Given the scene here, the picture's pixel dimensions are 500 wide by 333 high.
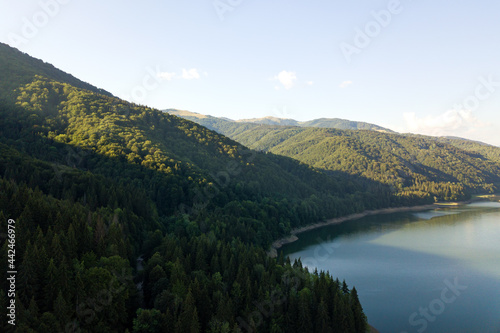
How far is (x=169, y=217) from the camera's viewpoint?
9575cm

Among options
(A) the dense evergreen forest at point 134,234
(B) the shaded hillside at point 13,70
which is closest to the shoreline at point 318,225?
(A) the dense evergreen forest at point 134,234

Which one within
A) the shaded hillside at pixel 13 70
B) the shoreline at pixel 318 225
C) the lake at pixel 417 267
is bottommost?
the lake at pixel 417 267

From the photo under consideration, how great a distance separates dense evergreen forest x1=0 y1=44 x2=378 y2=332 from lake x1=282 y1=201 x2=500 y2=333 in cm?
942

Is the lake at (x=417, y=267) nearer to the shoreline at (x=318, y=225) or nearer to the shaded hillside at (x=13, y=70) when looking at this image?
the shoreline at (x=318, y=225)

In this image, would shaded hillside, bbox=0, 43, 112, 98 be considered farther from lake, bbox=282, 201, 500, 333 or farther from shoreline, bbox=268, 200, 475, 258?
lake, bbox=282, 201, 500, 333

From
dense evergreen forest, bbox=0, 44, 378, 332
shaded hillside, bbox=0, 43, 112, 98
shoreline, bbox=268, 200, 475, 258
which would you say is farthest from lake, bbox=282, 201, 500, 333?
shaded hillside, bbox=0, 43, 112, 98

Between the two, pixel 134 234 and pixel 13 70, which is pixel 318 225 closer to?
pixel 134 234

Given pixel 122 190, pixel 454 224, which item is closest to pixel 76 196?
pixel 122 190

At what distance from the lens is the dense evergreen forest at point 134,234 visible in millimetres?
39969

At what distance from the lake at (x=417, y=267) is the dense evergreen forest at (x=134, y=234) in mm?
9420

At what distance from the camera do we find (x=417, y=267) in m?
87.8

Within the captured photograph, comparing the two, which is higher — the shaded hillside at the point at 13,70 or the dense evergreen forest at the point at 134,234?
the shaded hillside at the point at 13,70

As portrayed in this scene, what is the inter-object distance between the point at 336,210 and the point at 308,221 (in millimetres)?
25740

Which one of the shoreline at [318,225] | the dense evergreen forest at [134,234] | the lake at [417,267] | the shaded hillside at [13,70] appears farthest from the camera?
the shaded hillside at [13,70]
